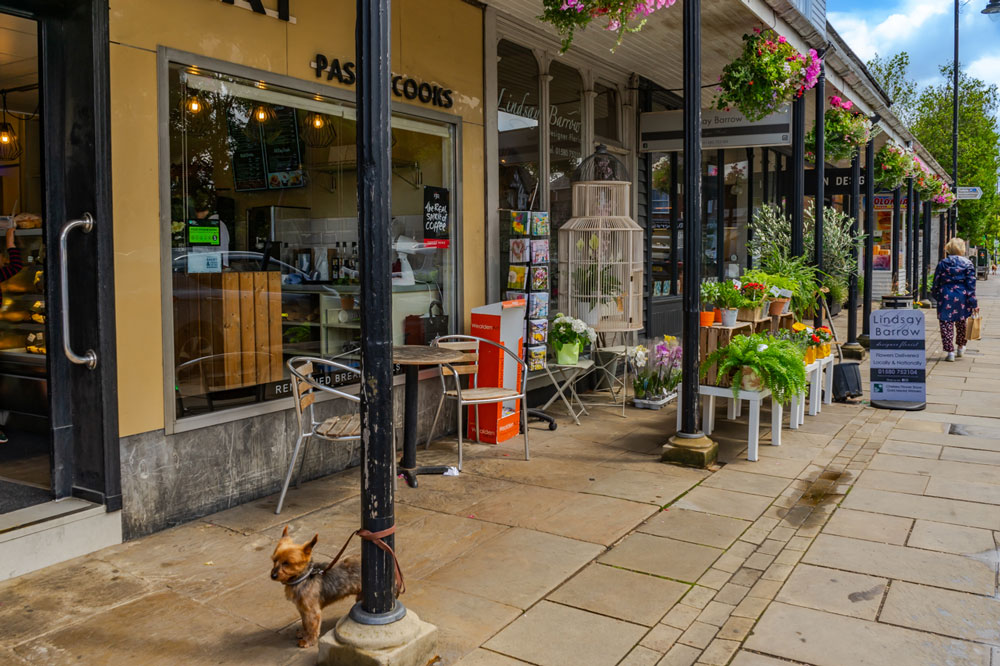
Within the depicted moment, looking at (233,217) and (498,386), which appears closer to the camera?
(233,217)

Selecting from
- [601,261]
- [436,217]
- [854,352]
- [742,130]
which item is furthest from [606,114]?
[854,352]

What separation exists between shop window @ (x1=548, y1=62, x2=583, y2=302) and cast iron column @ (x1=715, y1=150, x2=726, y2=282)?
4439mm

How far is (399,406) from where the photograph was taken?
6410mm

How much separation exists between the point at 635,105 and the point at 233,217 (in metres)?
6.19

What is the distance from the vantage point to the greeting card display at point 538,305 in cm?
714

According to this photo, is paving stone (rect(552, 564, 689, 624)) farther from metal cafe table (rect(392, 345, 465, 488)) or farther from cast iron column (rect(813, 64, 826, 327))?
cast iron column (rect(813, 64, 826, 327))

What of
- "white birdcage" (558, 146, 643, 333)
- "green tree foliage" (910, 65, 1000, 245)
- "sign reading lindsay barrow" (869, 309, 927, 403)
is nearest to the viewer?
"white birdcage" (558, 146, 643, 333)

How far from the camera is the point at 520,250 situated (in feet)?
23.4

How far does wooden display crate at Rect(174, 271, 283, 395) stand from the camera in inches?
185

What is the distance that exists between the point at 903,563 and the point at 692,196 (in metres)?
2.83

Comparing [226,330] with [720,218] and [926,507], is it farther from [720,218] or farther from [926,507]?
[720,218]

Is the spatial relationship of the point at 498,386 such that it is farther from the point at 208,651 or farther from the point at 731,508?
the point at 208,651

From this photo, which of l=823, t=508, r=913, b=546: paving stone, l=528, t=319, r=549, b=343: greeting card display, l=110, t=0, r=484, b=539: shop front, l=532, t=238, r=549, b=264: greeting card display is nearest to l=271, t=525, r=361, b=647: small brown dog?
l=110, t=0, r=484, b=539: shop front

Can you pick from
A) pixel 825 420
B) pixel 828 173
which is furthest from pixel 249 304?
pixel 828 173
